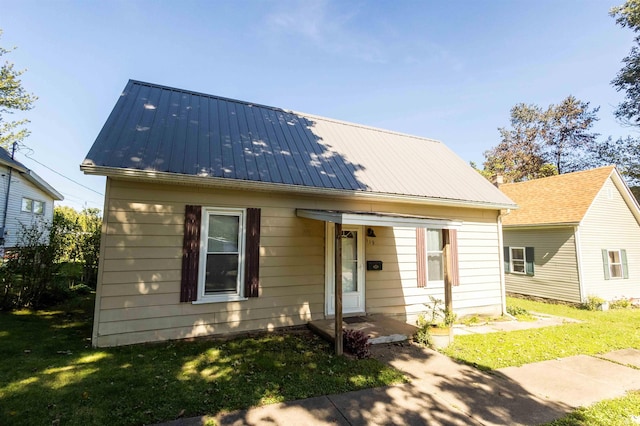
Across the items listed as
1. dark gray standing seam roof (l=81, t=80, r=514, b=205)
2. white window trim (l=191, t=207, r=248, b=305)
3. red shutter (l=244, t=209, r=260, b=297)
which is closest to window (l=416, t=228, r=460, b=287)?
dark gray standing seam roof (l=81, t=80, r=514, b=205)

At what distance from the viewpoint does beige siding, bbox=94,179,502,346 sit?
195 inches

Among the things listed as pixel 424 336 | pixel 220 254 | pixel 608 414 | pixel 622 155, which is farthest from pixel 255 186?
pixel 622 155

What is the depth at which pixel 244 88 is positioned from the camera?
1250 centimetres

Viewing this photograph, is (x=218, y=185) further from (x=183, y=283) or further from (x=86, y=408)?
(x=86, y=408)

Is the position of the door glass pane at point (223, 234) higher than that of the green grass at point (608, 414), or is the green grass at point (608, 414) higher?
the door glass pane at point (223, 234)

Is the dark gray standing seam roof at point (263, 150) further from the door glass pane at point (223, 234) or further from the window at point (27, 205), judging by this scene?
the window at point (27, 205)

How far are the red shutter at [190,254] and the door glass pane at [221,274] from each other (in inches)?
9.7

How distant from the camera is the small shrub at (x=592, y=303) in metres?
10.3

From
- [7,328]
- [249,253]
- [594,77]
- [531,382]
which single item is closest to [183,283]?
[249,253]

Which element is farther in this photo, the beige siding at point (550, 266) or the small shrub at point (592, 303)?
the beige siding at point (550, 266)

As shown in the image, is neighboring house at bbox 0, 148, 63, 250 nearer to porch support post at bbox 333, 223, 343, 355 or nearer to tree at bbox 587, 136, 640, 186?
porch support post at bbox 333, 223, 343, 355

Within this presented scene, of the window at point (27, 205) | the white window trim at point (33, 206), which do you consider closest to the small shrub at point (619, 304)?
the white window trim at point (33, 206)

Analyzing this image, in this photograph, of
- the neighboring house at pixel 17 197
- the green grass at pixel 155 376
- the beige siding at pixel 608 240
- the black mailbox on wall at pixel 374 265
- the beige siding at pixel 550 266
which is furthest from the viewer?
the neighboring house at pixel 17 197

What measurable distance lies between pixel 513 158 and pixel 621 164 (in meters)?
7.04
